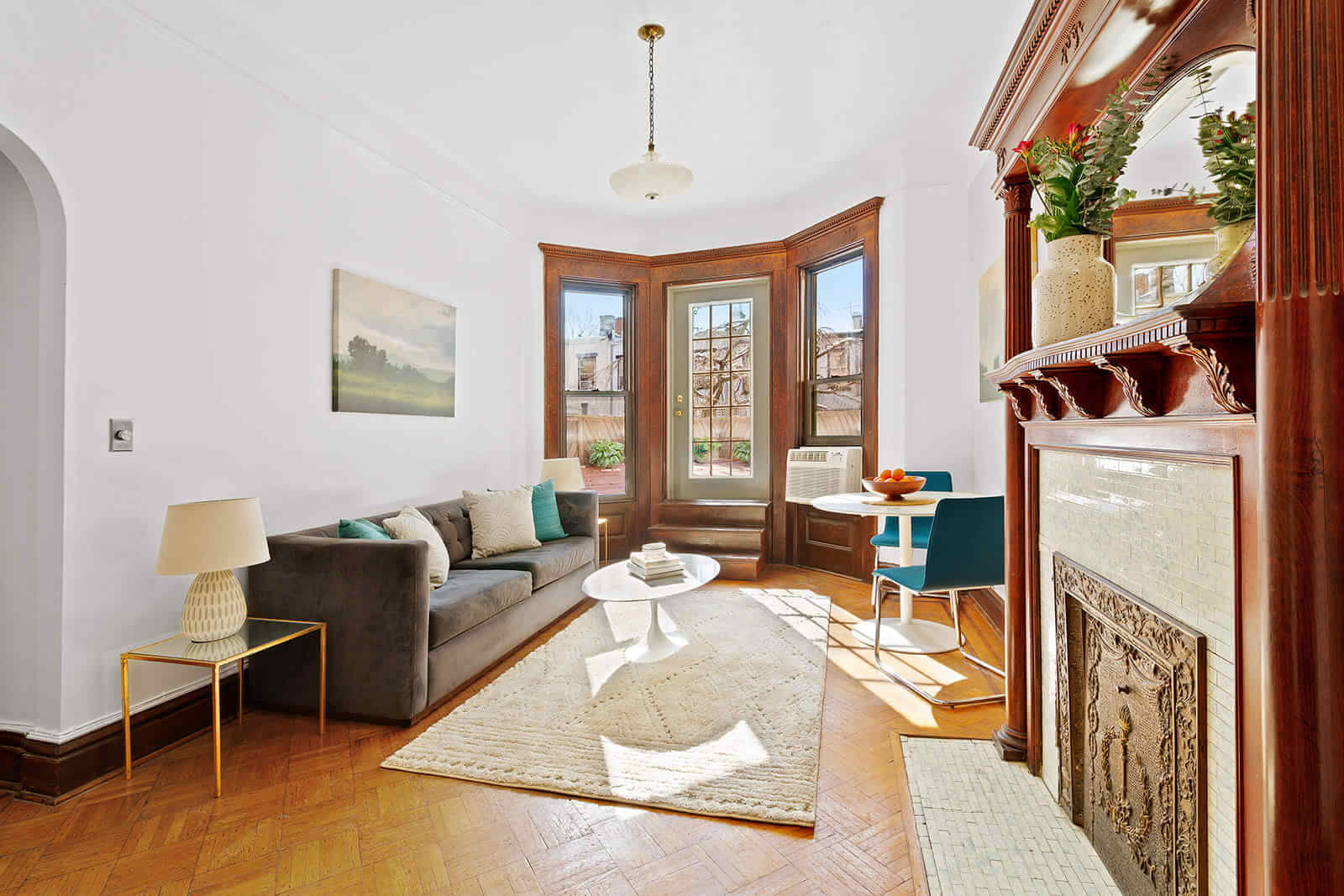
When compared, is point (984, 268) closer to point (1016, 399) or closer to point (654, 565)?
point (1016, 399)

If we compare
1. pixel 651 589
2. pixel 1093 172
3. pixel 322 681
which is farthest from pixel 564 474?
pixel 1093 172

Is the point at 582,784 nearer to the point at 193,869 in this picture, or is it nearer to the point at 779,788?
the point at 779,788

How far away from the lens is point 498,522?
4.05 metres

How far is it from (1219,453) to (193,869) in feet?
8.61

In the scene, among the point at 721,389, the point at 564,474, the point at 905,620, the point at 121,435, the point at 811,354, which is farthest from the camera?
the point at 721,389

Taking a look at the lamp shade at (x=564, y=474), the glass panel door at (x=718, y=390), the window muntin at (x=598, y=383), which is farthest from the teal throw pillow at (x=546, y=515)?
the glass panel door at (x=718, y=390)

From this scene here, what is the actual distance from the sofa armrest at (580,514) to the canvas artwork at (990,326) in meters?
2.72

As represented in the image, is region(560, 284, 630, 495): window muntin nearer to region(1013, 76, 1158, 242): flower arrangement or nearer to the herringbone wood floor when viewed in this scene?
the herringbone wood floor

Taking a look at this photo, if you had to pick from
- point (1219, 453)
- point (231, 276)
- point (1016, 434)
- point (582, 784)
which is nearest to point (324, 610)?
point (582, 784)

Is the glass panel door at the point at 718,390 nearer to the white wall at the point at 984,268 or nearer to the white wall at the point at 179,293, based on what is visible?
the white wall at the point at 984,268

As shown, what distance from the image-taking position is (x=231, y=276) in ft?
9.43

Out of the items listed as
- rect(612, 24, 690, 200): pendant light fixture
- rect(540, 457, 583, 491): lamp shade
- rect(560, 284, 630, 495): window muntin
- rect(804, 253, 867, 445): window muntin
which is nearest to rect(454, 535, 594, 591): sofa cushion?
rect(540, 457, 583, 491): lamp shade

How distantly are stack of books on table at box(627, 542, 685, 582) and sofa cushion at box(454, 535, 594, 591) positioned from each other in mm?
616

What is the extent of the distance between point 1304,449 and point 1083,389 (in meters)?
0.74
